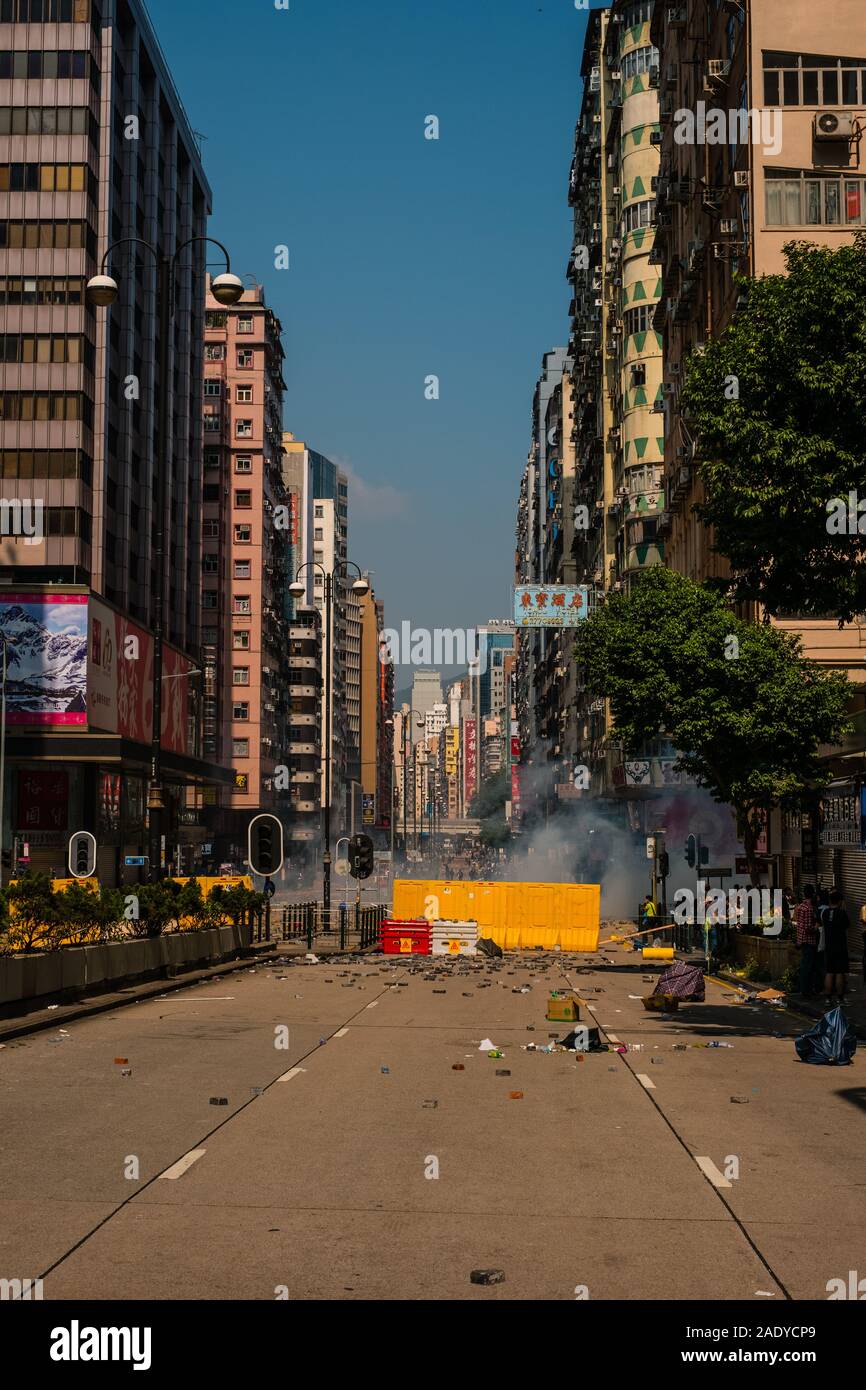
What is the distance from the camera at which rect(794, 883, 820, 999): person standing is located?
27.0 m

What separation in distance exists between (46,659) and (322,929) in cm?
1617

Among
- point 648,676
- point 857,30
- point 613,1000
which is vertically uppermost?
point 857,30

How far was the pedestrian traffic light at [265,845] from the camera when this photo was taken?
93.9 feet

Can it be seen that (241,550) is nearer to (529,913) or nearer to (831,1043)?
(529,913)

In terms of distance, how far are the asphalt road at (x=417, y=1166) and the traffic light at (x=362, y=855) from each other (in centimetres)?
2546

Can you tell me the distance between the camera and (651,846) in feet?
161

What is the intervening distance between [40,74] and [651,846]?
1738 inches

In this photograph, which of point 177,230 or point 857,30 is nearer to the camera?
point 857,30

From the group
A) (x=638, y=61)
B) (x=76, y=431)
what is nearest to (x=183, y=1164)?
(x=76, y=431)

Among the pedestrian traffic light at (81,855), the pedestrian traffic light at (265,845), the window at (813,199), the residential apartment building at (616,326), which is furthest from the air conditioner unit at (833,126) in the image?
the pedestrian traffic light at (81,855)

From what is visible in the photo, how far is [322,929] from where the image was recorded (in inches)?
2154

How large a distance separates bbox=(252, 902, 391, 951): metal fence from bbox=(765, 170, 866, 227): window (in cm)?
2312

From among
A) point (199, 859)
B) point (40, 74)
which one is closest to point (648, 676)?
point (40, 74)
